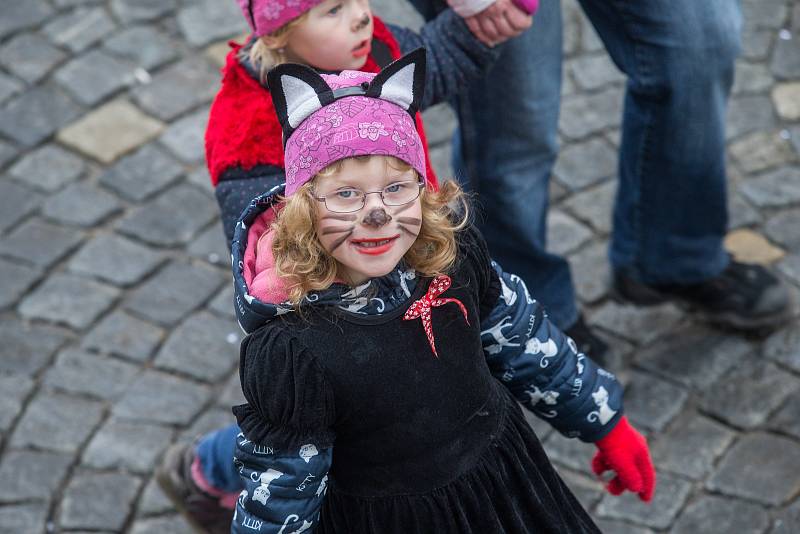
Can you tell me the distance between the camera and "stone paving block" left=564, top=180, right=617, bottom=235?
4.43 m

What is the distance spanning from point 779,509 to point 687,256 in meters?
0.86

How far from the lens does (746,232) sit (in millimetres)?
4309

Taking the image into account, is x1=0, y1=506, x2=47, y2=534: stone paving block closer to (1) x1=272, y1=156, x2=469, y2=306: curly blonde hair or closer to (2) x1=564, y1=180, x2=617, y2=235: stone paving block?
(1) x1=272, y1=156, x2=469, y2=306: curly blonde hair

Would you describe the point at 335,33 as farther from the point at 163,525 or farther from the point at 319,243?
the point at 163,525

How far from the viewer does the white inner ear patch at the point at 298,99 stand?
218 centimetres

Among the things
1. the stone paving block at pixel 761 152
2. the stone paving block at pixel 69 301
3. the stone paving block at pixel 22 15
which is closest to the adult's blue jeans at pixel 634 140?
the stone paving block at pixel 761 152

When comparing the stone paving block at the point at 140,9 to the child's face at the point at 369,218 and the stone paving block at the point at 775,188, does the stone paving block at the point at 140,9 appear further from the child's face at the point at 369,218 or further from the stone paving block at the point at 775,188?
the child's face at the point at 369,218

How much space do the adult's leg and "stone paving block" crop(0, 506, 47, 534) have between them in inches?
79.1

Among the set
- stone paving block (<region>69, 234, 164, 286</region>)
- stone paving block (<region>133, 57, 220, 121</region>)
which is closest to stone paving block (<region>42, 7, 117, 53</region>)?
stone paving block (<region>133, 57, 220, 121</region>)

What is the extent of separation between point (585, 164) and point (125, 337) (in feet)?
6.25

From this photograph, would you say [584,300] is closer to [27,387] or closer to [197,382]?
[197,382]

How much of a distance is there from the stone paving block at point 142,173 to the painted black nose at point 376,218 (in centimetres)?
267

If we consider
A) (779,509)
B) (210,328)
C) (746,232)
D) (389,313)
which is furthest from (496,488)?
(746,232)

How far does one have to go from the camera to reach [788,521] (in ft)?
10.9
